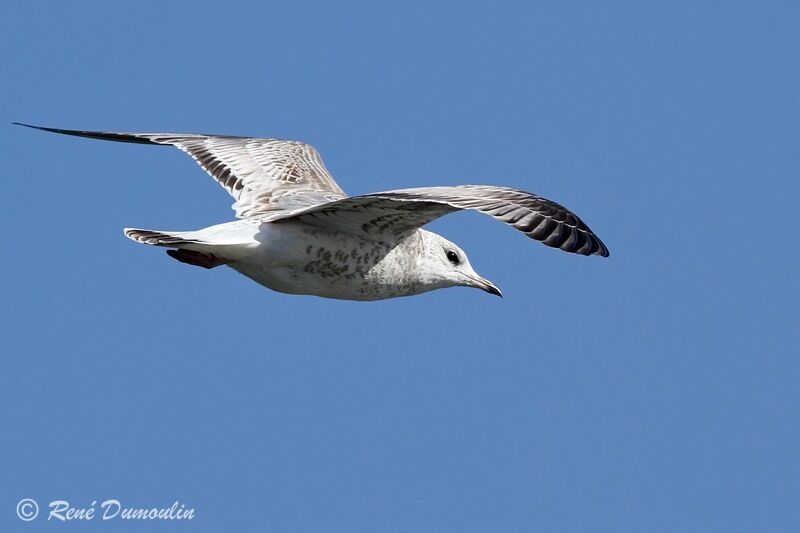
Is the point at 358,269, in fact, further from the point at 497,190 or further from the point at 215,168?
the point at 215,168

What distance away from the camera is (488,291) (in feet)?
43.5

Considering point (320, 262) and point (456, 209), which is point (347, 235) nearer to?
point (320, 262)

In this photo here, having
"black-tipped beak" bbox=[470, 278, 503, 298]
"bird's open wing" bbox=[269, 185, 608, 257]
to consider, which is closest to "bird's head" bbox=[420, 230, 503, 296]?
"black-tipped beak" bbox=[470, 278, 503, 298]

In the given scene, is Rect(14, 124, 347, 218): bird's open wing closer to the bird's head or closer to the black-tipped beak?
the bird's head

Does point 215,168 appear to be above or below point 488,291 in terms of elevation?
above

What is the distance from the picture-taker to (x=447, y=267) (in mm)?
12984

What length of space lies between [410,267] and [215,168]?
2514 mm

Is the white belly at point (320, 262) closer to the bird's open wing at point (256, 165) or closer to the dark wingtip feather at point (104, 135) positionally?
the bird's open wing at point (256, 165)

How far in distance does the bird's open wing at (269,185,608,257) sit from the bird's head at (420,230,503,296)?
90cm

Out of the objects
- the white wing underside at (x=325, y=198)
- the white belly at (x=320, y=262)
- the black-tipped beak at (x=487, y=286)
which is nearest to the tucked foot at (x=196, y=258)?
the white belly at (x=320, y=262)

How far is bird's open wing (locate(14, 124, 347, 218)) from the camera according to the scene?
13273 millimetres

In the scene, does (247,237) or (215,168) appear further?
(215,168)

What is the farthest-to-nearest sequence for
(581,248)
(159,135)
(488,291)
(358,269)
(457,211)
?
(159,135) → (488,291) → (358,269) → (457,211) → (581,248)

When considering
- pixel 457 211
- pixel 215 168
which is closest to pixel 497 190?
pixel 457 211
